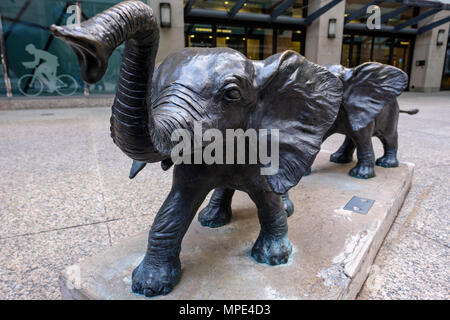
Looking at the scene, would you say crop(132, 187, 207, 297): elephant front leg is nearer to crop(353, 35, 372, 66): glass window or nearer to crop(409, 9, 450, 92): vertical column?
crop(353, 35, 372, 66): glass window

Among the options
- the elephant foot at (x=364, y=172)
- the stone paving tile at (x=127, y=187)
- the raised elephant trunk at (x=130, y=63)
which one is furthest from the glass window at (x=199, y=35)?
the raised elephant trunk at (x=130, y=63)

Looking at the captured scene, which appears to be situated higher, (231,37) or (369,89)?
(231,37)

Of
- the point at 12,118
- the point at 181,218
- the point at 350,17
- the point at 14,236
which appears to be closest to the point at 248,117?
the point at 181,218

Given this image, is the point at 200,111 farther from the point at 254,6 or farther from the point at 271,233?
the point at 254,6

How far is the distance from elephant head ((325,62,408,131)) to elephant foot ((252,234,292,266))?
116 cm

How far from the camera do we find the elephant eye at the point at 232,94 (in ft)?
3.06

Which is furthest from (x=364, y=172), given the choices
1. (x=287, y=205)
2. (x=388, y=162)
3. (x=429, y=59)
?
(x=429, y=59)

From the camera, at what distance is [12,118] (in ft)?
18.3

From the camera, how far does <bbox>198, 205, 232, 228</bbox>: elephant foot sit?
60.2 inches

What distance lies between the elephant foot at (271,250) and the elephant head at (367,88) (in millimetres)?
1157

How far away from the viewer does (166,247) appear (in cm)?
113

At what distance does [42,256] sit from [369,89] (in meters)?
1.95

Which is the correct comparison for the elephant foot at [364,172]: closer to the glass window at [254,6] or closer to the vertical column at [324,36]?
the glass window at [254,6]

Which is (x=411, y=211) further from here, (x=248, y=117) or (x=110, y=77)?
(x=110, y=77)
